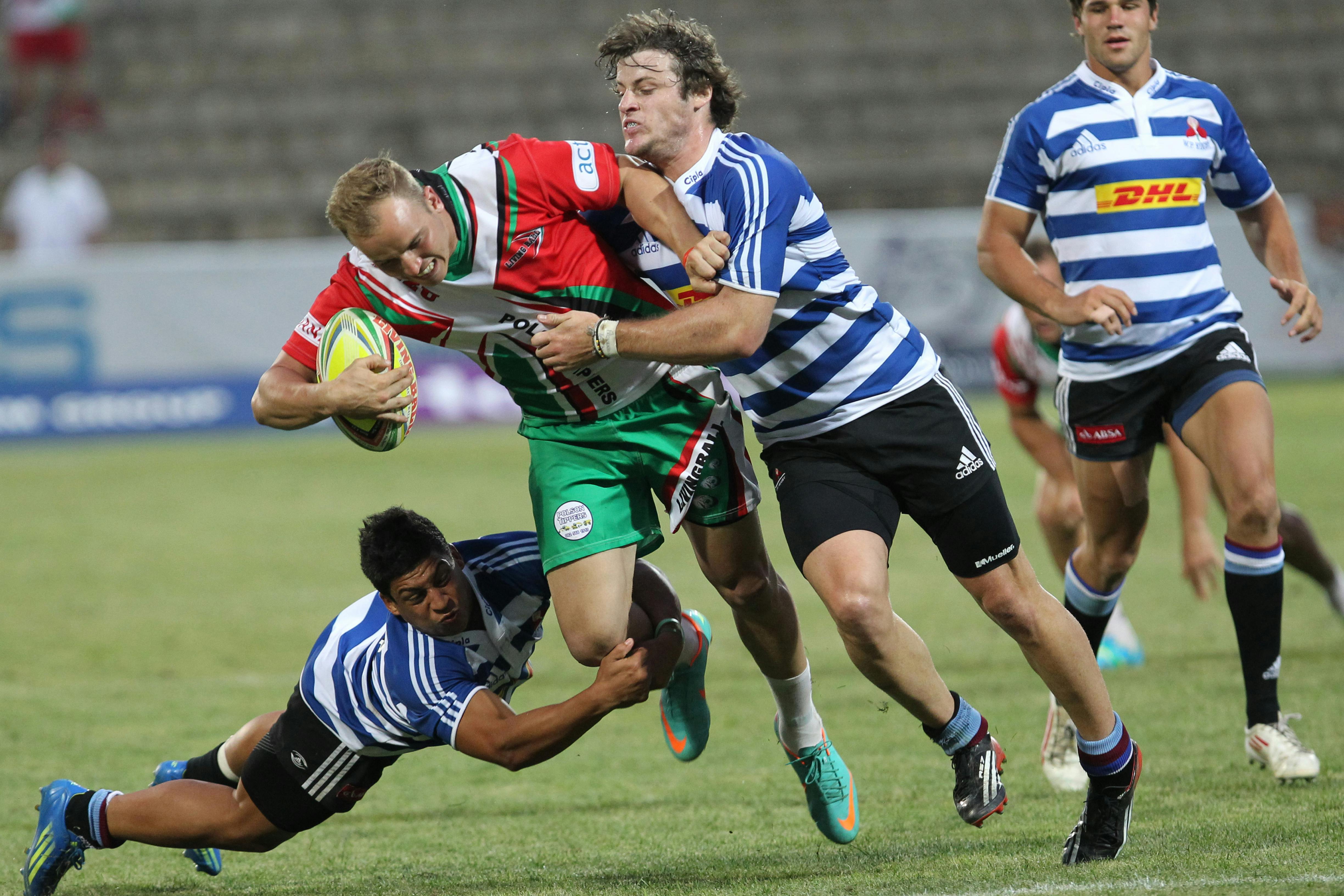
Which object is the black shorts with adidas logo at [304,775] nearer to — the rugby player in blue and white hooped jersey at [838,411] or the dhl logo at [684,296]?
the rugby player in blue and white hooped jersey at [838,411]

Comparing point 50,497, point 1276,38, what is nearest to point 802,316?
point 50,497

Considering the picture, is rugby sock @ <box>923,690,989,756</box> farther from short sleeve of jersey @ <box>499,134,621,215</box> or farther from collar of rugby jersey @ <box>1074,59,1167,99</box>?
collar of rugby jersey @ <box>1074,59,1167,99</box>

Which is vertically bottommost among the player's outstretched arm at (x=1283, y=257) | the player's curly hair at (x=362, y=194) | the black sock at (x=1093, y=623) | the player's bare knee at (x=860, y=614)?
the black sock at (x=1093, y=623)

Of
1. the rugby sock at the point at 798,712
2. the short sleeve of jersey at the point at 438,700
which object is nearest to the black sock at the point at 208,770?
the short sleeve of jersey at the point at 438,700

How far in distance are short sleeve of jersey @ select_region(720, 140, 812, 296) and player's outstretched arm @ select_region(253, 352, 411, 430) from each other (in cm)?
94

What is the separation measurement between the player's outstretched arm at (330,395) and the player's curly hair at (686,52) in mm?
1154

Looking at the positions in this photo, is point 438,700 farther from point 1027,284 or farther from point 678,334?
point 1027,284

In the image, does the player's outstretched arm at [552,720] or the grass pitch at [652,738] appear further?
the grass pitch at [652,738]

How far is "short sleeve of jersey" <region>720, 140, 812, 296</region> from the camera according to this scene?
4309mm

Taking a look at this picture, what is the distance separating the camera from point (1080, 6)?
209 inches

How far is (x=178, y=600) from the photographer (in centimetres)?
977

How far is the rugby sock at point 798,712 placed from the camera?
202 inches

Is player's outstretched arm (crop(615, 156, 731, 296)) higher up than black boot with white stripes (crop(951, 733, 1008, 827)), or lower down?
higher up

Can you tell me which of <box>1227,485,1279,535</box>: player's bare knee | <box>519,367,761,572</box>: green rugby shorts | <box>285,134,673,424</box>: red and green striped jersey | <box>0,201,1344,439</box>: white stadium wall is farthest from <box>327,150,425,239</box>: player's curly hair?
<box>0,201,1344,439</box>: white stadium wall
